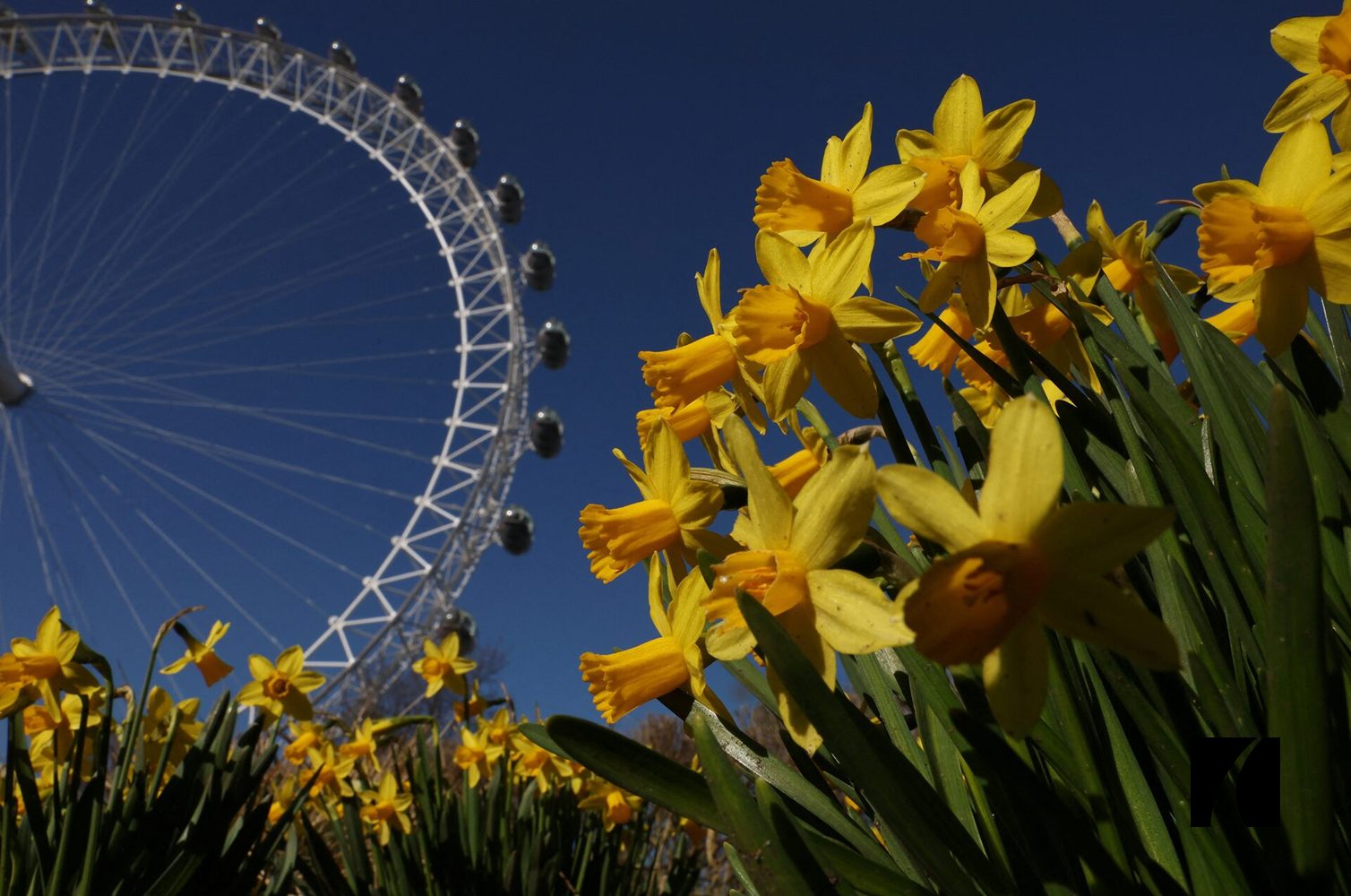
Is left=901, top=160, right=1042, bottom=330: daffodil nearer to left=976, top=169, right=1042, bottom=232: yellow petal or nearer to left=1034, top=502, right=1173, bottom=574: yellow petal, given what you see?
left=976, top=169, right=1042, bottom=232: yellow petal

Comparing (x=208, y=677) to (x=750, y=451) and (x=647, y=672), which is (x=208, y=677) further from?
(x=750, y=451)

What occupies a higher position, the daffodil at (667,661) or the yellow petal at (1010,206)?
the yellow petal at (1010,206)

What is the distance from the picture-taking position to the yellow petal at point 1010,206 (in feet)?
1.92

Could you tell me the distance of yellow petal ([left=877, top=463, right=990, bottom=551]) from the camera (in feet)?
1.06

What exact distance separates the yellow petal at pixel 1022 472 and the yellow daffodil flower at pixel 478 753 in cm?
183

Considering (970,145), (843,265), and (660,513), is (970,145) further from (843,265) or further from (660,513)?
(660,513)

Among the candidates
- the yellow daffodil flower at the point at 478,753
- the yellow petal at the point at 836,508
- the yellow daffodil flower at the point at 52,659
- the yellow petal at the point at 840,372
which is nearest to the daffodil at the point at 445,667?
the yellow daffodil flower at the point at 478,753

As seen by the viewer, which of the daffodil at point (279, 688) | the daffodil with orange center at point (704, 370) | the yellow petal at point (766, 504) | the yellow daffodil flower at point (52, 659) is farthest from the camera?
the daffodil at point (279, 688)

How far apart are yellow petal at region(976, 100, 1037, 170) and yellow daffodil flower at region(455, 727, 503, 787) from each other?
170 cm

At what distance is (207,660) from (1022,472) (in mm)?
1610

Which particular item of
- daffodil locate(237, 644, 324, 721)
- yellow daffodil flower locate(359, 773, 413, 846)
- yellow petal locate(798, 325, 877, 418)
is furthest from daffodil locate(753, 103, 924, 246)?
yellow daffodil flower locate(359, 773, 413, 846)

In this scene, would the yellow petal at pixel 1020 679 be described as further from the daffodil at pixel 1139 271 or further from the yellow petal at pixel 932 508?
the daffodil at pixel 1139 271

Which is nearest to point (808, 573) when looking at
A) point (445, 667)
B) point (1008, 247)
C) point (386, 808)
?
point (1008, 247)

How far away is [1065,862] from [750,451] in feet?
0.78
